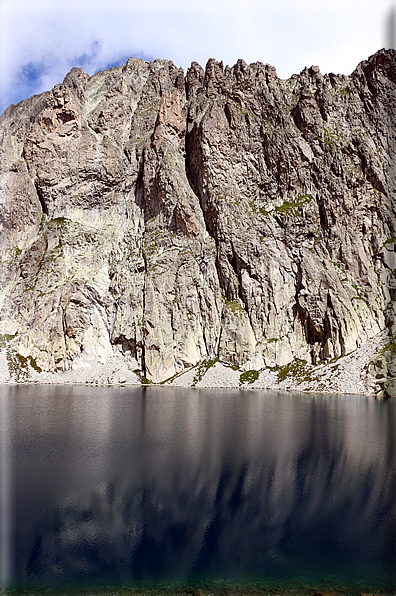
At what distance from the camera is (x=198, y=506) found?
22578 mm

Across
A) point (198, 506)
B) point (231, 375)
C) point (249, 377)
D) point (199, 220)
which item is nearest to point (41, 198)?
point (199, 220)

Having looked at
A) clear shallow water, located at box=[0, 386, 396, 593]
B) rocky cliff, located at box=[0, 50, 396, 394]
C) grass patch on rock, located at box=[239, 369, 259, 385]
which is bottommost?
clear shallow water, located at box=[0, 386, 396, 593]

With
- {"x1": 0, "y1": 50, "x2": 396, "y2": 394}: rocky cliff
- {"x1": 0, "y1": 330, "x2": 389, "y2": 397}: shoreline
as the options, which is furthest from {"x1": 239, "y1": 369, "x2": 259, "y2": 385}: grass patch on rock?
{"x1": 0, "y1": 50, "x2": 396, "y2": 394}: rocky cliff

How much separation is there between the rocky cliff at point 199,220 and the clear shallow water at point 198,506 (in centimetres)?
6078

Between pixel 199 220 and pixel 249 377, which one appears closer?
pixel 249 377

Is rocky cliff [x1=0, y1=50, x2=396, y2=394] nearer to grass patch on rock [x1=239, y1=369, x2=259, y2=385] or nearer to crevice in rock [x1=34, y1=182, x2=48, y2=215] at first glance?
crevice in rock [x1=34, y1=182, x2=48, y2=215]

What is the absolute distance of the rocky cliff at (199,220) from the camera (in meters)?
101

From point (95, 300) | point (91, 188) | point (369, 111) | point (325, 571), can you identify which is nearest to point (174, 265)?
point (95, 300)

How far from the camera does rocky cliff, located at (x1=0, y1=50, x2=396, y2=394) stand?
332ft

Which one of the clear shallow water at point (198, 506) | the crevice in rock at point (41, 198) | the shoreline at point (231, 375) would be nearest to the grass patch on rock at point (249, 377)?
the shoreline at point (231, 375)

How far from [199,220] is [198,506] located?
100 meters

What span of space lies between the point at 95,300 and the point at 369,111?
9901cm

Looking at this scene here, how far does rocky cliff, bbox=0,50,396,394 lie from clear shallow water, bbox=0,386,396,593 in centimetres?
6078

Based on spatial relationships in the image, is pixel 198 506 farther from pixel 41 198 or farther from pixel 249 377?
pixel 41 198
